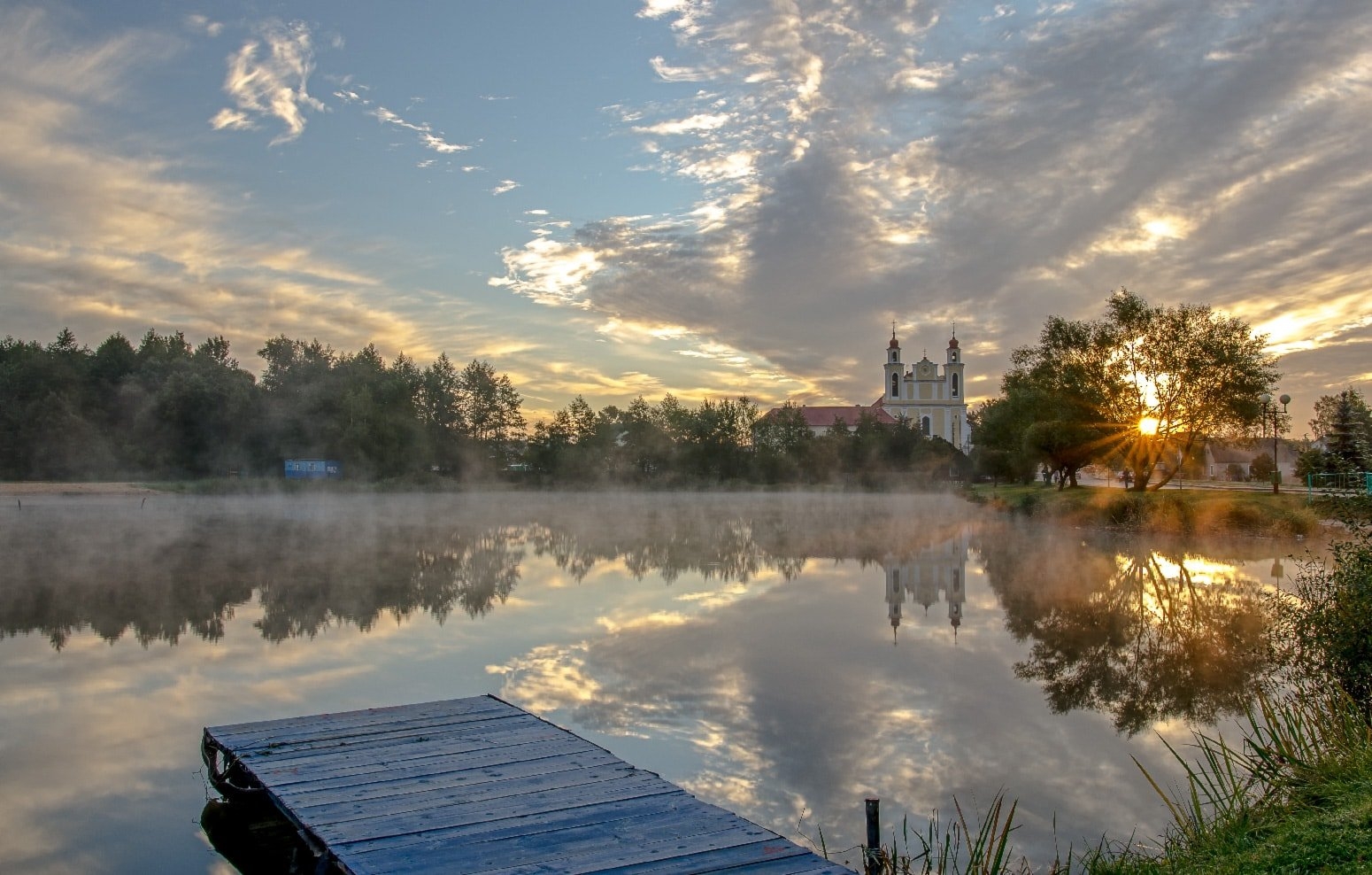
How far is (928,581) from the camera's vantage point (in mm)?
21266

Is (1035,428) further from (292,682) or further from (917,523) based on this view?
(292,682)

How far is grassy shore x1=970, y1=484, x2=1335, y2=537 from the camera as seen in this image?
3058cm

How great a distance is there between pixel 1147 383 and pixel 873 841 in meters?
42.1

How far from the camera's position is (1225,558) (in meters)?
25.3

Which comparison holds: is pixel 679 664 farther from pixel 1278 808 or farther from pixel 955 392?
pixel 955 392

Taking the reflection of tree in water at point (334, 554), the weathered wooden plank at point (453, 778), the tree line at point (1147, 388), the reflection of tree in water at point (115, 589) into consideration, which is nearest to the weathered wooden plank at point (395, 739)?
the weathered wooden plank at point (453, 778)

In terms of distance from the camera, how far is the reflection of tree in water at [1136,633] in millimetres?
10883

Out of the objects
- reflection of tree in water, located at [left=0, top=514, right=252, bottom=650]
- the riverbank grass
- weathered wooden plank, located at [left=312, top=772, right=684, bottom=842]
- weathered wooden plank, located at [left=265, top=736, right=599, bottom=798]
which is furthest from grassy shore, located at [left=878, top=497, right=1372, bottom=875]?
reflection of tree in water, located at [left=0, top=514, right=252, bottom=650]

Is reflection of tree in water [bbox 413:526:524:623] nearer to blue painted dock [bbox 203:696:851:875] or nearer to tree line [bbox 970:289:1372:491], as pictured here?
blue painted dock [bbox 203:696:851:875]

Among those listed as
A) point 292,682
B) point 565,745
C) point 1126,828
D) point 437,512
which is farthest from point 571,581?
point 437,512

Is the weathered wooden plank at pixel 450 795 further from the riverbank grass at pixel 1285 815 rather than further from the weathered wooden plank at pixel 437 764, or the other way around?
the riverbank grass at pixel 1285 815

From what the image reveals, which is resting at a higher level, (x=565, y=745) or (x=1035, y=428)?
(x=1035, y=428)

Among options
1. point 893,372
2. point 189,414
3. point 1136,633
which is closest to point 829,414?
point 893,372

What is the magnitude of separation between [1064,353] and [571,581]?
35.3m
